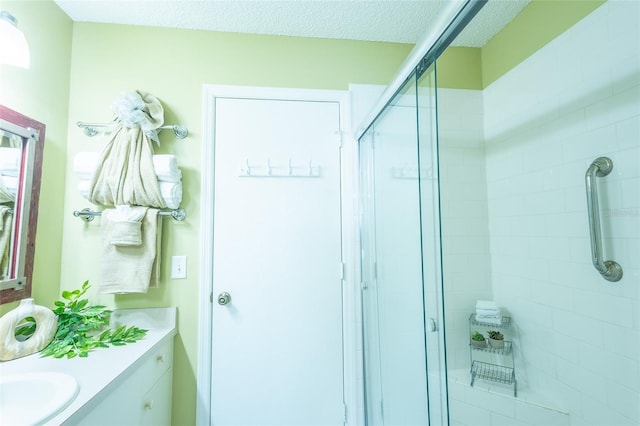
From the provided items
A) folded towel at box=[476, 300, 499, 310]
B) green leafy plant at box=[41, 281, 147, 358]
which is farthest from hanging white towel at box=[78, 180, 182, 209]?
folded towel at box=[476, 300, 499, 310]

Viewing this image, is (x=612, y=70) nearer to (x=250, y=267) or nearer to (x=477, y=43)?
(x=477, y=43)

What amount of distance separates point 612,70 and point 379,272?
123cm

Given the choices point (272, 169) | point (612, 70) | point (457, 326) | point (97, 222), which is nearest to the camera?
point (612, 70)

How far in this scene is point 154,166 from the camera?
1.28 meters

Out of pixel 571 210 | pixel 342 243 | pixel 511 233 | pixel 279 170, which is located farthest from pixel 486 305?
pixel 279 170

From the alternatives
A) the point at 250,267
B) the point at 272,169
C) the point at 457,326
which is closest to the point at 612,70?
the point at 457,326

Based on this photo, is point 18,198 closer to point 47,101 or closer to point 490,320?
point 47,101

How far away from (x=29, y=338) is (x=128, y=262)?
1.35 feet

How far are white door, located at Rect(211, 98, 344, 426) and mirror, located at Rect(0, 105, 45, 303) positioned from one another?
735 millimetres

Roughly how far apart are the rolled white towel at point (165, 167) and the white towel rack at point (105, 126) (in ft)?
0.65

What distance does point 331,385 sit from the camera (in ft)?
4.76

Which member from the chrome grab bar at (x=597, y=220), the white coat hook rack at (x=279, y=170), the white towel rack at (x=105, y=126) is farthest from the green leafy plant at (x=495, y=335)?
the white towel rack at (x=105, y=126)

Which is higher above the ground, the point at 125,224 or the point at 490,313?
the point at 125,224

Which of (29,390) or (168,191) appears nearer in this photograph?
(29,390)
